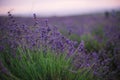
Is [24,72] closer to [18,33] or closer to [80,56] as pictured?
[18,33]

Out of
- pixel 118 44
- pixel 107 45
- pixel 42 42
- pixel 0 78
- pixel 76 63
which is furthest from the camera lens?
pixel 107 45

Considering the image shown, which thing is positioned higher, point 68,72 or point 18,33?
point 18,33

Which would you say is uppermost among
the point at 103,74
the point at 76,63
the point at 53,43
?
the point at 53,43

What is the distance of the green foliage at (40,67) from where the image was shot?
2.43 m

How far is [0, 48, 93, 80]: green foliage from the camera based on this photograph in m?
2.43

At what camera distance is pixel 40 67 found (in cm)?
246

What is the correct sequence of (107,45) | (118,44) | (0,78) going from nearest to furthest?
(0,78)
(118,44)
(107,45)

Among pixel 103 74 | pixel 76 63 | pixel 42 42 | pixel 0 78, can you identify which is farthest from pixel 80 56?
pixel 0 78

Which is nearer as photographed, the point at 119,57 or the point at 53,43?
the point at 53,43

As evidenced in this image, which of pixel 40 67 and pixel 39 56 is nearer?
pixel 40 67

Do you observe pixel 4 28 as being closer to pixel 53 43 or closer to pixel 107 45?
pixel 53 43

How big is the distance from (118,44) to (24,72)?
8.23ft

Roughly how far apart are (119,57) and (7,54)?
6.68 feet

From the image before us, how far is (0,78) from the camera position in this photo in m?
2.46
